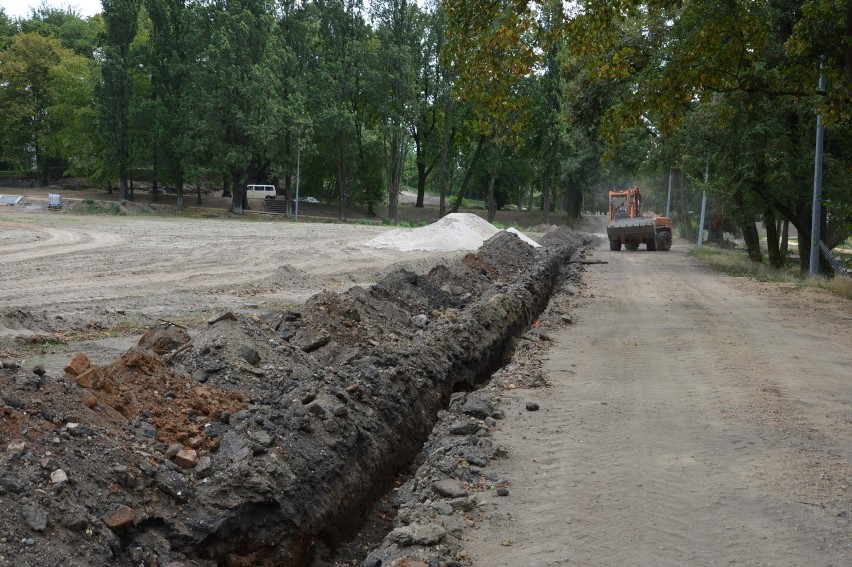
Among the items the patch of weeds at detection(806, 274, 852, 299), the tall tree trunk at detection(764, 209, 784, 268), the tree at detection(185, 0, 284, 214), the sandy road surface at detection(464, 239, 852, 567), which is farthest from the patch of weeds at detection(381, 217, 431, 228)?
the sandy road surface at detection(464, 239, 852, 567)

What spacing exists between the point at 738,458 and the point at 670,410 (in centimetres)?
156

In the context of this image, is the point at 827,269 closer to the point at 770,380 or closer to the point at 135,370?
the point at 770,380

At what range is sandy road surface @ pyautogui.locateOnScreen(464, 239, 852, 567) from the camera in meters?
4.96

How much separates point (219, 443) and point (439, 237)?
85.3 feet

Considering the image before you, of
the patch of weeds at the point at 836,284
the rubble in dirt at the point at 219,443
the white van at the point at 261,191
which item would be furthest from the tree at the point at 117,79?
the rubble in dirt at the point at 219,443

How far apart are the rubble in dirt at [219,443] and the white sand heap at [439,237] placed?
20072 millimetres

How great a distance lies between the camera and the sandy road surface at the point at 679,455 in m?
4.96

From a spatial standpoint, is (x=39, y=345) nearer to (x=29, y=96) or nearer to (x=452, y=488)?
(x=452, y=488)

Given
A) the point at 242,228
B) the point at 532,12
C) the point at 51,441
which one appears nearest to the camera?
the point at 51,441

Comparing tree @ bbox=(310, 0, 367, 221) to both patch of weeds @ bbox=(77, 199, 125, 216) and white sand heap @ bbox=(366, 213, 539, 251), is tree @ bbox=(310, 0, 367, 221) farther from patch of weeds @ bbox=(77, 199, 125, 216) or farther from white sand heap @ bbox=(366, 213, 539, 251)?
white sand heap @ bbox=(366, 213, 539, 251)

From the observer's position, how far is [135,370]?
22.5 ft

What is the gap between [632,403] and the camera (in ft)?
Result: 27.7

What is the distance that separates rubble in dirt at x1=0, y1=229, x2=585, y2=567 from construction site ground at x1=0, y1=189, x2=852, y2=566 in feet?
1.04

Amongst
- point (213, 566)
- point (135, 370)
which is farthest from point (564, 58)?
point (213, 566)
